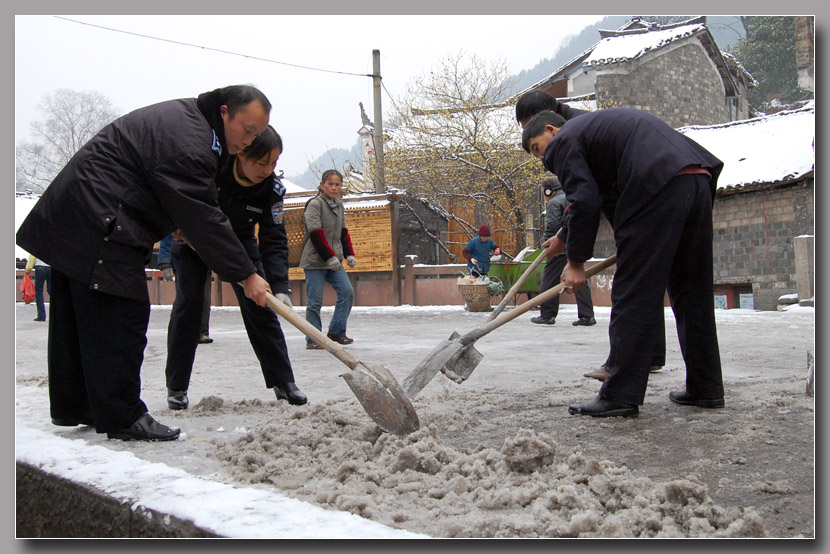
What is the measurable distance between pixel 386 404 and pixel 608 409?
0.94 meters

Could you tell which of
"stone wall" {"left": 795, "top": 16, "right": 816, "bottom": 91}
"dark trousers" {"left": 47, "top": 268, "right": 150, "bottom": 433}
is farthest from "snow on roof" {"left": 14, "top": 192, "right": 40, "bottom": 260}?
"stone wall" {"left": 795, "top": 16, "right": 816, "bottom": 91}

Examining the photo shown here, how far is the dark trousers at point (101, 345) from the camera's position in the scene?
8.07ft

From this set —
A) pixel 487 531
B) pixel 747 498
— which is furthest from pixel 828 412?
pixel 487 531

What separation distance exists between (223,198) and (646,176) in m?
1.85

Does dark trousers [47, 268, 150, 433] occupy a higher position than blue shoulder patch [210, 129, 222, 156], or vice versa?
blue shoulder patch [210, 129, 222, 156]

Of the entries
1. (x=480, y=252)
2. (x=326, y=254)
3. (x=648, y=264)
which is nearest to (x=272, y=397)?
(x=648, y=264)

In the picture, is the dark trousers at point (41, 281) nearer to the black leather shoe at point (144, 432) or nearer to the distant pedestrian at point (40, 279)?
the distant pedestrian at point (40, 279)

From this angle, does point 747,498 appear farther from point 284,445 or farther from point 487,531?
point 284,445

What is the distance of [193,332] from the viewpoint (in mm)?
3244

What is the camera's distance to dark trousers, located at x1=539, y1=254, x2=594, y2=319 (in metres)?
7.14

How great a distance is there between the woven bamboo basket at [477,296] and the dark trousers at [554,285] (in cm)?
221

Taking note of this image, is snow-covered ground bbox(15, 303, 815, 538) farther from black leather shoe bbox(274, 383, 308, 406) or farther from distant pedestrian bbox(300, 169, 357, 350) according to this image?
distant pedestrian bbox(300, 169, 357, 350)

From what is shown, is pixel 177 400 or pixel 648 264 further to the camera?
pixel 177 400

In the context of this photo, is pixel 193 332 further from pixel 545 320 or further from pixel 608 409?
pixel 545 320
